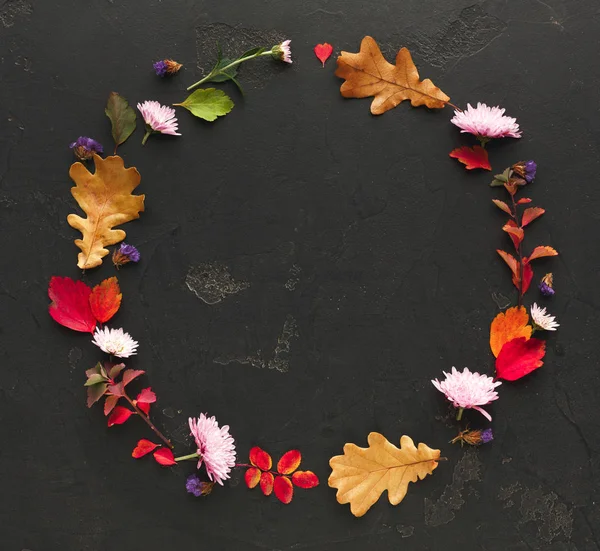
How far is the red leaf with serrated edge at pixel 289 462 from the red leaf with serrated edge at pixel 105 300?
1.11 ft

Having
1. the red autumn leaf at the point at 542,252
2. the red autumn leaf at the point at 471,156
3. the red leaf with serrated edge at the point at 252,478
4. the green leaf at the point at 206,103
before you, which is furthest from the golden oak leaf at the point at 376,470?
the green leaf at the point at 206,103

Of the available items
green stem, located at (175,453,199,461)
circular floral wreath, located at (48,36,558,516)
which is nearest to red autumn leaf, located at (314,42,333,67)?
circular floral wreath, located at (48,36,558,516)

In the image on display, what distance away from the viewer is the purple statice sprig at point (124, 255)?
1061 millimetres

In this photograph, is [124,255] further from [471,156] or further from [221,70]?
[471,156]

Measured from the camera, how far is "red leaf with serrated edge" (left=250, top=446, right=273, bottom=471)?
1.04 metres

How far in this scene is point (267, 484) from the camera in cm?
104

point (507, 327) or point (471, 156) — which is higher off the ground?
point (471, 156)

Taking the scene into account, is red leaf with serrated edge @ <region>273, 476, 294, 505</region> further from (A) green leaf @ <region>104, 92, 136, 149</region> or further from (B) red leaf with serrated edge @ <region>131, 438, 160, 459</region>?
(A) green leaf @ <region>104, 92, 136, 149</region>

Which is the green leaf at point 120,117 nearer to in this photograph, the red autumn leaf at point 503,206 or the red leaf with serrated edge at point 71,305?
the red leaf with serrated edge at point 71,305

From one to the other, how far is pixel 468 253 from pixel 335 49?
1.30ft

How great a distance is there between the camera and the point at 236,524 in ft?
3.39

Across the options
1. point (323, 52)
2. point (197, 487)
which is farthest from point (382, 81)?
point (197, 487)

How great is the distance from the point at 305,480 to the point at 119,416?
0.29 meters

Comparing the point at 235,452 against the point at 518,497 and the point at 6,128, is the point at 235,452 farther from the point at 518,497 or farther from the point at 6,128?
→ the point at 6,128
